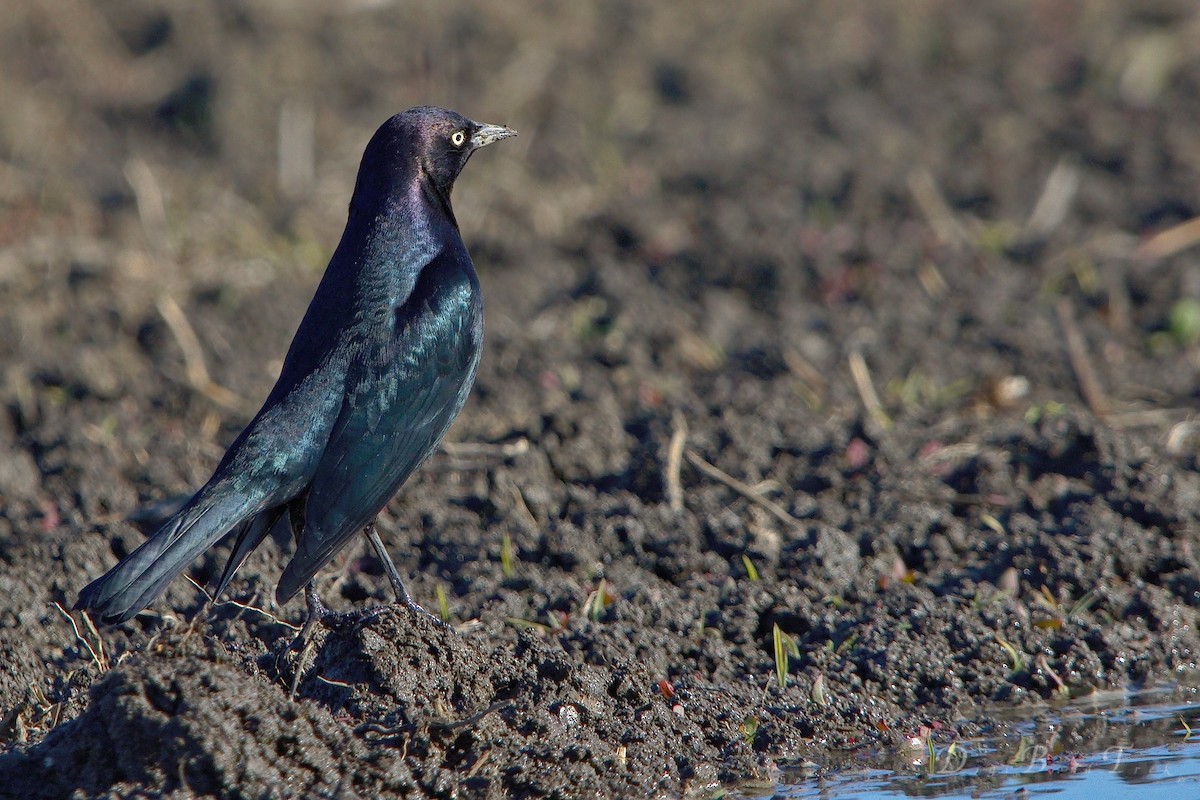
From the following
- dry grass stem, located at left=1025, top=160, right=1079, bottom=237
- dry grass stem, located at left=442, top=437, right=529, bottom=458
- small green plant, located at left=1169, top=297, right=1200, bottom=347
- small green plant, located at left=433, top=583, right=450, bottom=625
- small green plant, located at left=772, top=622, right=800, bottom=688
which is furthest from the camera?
dry grass stem, located at left=1025, top=160, right=1079, bottom=237

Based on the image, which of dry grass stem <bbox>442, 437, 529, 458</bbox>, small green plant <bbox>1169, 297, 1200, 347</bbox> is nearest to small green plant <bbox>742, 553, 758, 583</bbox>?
dry grass stem <bbox>442, 437, 529, 458</bbox>

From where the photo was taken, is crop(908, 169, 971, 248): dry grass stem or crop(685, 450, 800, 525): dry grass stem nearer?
crop(685, 450, 800, 525): dry grass stem

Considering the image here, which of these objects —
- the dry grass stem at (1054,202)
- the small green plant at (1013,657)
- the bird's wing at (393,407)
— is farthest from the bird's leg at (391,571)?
the dry grass stem at (1054,202)

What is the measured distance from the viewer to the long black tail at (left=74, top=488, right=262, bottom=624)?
13.6 ft

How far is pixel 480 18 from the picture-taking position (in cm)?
1205

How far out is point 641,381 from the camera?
724 cm

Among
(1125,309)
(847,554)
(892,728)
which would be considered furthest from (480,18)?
(892,728)

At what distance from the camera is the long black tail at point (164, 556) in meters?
4.13

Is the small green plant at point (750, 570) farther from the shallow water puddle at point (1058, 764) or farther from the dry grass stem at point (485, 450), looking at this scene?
the dry grass stem at point (485, 450)

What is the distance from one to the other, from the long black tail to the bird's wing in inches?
8.6

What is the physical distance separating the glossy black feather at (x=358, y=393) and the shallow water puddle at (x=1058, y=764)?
4.73ft

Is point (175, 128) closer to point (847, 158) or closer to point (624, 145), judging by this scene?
point (624, 145)

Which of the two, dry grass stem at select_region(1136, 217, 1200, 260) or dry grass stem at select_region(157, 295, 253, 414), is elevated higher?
dry grass stem at select_region(1136, 217, 1200, 260)

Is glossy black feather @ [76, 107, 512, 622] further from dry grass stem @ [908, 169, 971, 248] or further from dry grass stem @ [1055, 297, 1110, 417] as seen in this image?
dry grass stem @ [908, 169, 971, 248]
